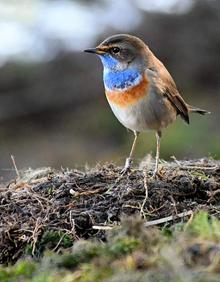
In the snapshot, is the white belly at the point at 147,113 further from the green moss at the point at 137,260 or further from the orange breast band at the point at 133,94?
the green moss at the point at 137,260

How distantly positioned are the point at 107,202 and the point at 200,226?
1.66 meters

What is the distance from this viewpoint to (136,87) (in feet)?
22.6

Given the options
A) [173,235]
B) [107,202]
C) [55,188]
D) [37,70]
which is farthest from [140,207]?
[37,70]

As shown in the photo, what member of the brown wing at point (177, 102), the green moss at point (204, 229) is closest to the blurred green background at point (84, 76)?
the brown wing at point (177, 102)

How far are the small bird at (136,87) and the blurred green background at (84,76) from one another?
17.9ft

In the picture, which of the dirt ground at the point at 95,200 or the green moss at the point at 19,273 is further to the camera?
the dirt ground at the point at 95,200

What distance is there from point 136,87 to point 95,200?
4.92ft

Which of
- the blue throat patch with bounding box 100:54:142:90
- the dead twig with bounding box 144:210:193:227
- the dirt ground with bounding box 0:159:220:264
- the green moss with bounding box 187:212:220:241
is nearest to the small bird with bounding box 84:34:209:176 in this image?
the blue throat patch with bounding box 100:54:142:90

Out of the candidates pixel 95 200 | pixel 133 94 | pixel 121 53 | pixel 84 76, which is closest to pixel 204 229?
pixel 95 200

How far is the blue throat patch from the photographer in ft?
22.8

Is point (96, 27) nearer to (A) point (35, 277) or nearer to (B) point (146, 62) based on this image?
(B) point (146, 62)

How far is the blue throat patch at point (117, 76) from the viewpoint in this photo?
274 inches

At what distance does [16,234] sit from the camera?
17.2 feet

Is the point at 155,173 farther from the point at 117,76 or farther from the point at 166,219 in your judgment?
the point at 117,76
